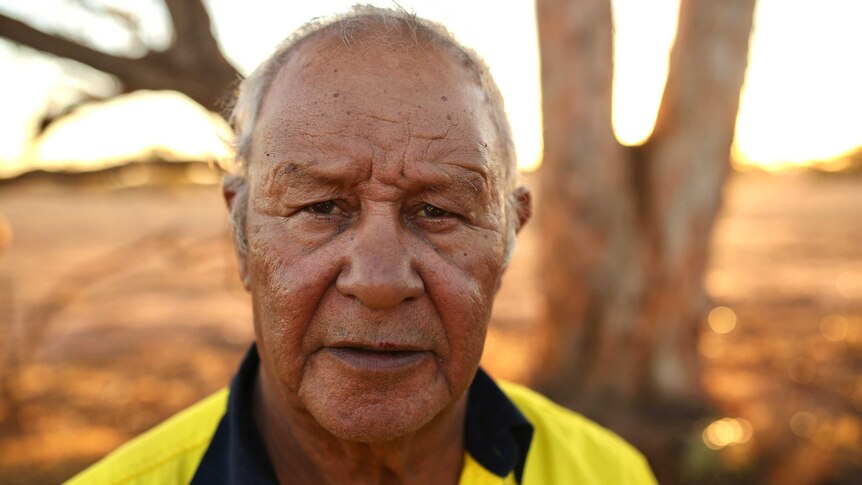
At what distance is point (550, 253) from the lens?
15.4 ft

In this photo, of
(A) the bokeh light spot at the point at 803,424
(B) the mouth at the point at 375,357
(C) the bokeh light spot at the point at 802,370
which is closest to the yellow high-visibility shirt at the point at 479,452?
(B) the mouth at the point at 375,357

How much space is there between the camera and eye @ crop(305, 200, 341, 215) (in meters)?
1.60

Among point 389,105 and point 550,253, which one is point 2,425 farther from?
point 389,105

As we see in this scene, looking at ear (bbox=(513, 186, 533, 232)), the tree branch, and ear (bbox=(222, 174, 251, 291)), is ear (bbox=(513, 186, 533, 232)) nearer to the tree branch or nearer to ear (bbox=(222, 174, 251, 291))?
ear (bbox=(222, 174, 251, 291))

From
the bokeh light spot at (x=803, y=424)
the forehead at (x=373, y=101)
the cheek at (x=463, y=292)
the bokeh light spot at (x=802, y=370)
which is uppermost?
the forehead at (x=373, y=101)

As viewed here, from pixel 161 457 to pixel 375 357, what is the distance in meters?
0.63

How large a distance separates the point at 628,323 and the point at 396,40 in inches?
138

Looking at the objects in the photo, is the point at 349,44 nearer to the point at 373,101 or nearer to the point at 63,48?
the point at 373,101

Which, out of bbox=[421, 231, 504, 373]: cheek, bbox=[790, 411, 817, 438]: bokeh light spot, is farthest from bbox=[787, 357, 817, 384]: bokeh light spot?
bbox=[421, 231, 504, 373]: cheek

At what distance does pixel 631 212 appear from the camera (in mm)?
4559

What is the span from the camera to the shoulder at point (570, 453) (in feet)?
6.34

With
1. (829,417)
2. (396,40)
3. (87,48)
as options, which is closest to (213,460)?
(396,40)

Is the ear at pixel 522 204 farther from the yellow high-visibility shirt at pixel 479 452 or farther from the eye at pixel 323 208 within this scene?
the eye at pixel 323 208

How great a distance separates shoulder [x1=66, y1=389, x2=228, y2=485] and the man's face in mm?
307
